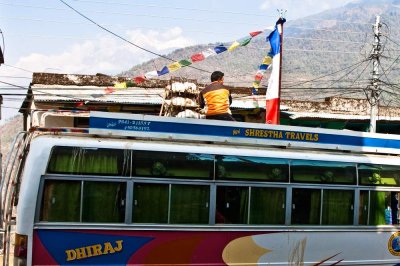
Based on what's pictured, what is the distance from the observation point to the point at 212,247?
7.07 meters

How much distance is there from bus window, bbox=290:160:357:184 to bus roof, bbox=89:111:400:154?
0.93ft

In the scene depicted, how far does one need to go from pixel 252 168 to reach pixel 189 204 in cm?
97

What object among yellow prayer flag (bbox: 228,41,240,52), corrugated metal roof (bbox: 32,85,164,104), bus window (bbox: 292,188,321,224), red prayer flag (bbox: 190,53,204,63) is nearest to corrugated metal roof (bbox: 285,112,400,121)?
corrugated metal roof (bbox: 32,85,164,104)

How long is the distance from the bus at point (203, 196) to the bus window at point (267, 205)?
0.05 feet

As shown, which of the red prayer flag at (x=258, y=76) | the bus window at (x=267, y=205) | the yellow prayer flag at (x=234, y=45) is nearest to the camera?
the bus window at (x=267, y=205)

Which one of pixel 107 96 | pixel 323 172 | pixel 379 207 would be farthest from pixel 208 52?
pixel 107 96

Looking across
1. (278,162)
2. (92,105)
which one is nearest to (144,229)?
(278,162)

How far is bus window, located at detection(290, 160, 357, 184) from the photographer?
7605mm

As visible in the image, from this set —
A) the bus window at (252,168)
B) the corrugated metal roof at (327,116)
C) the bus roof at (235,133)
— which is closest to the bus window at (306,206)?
the bus window at (252,168)

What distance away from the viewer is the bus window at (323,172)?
7605mm

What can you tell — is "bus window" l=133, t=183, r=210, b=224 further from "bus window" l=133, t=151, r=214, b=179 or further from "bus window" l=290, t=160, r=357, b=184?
"bus window" l=290, t=160, r=357, b=184

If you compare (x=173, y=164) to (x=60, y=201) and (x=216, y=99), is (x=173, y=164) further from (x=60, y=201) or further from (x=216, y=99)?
(x=216, y=99)

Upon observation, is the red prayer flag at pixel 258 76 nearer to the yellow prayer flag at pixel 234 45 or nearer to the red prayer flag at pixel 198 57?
the yellow prayer flag at pixel 234 45

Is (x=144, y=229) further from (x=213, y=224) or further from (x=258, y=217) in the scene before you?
(x=258, y=217)
